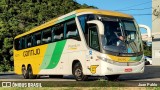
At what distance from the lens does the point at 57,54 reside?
20672 mm

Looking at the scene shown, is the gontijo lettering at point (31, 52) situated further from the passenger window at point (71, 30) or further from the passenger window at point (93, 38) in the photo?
the passenger window at point (93, 38)

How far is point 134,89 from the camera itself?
12.4m

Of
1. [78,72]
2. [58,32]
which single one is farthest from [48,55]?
[78,72]

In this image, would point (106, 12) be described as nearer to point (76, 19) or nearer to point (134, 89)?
Answer: point (76, 19)

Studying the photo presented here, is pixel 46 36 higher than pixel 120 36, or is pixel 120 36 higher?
pixel 46 36

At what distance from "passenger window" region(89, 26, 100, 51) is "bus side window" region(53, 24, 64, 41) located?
2932 millimetres

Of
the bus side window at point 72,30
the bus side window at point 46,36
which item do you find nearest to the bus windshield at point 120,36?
the bus side window at point 72,30

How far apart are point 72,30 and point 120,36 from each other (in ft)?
8.84

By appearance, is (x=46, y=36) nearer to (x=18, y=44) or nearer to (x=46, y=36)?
(x=46, y=36)

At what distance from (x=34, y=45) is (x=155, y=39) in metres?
30.3

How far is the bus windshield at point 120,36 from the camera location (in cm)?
1672

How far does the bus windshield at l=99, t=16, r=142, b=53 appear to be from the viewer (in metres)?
16.7

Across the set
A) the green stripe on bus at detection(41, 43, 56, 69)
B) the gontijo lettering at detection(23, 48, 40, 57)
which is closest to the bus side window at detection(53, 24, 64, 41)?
the green stripe on bus at detection(41, 43, 56, 69)

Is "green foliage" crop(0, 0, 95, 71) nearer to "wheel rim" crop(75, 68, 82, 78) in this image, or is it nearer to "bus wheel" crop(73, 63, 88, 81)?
"bus wheel" crop(73, 63, 88, 81)
